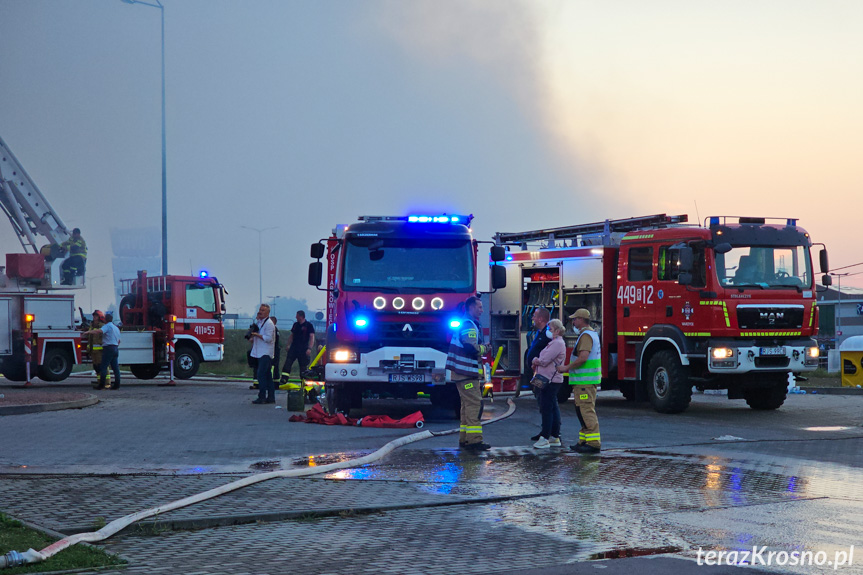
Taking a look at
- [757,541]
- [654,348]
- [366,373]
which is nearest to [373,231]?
[366,373]

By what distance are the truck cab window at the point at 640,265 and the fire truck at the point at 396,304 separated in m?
3.44

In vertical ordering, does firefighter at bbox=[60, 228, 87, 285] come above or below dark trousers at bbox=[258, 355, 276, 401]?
above

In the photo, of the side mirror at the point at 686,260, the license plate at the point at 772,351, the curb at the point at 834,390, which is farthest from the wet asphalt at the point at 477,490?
the curb at the point at 834,390

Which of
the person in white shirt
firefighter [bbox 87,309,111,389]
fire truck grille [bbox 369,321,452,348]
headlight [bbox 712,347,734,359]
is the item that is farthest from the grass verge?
firefighter [bbox 87,309,111,389]

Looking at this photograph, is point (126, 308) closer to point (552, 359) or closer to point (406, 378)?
point (406, 378)

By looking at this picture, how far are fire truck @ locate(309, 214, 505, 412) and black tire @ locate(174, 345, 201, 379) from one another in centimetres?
1371

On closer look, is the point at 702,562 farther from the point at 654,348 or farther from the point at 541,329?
the point at 654,348

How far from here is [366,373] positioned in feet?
50.8

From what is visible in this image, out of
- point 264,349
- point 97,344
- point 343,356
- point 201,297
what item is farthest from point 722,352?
point 201,297

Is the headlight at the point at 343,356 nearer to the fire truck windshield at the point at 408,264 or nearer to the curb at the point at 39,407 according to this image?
the fire truck windshield at the point at 408,264

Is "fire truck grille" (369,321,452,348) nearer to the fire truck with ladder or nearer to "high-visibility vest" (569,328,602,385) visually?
"high-visibility vest" (569,328,602,385)

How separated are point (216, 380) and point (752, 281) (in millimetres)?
17151

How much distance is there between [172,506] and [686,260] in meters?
11.6

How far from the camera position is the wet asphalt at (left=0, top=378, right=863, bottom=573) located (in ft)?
22.1
